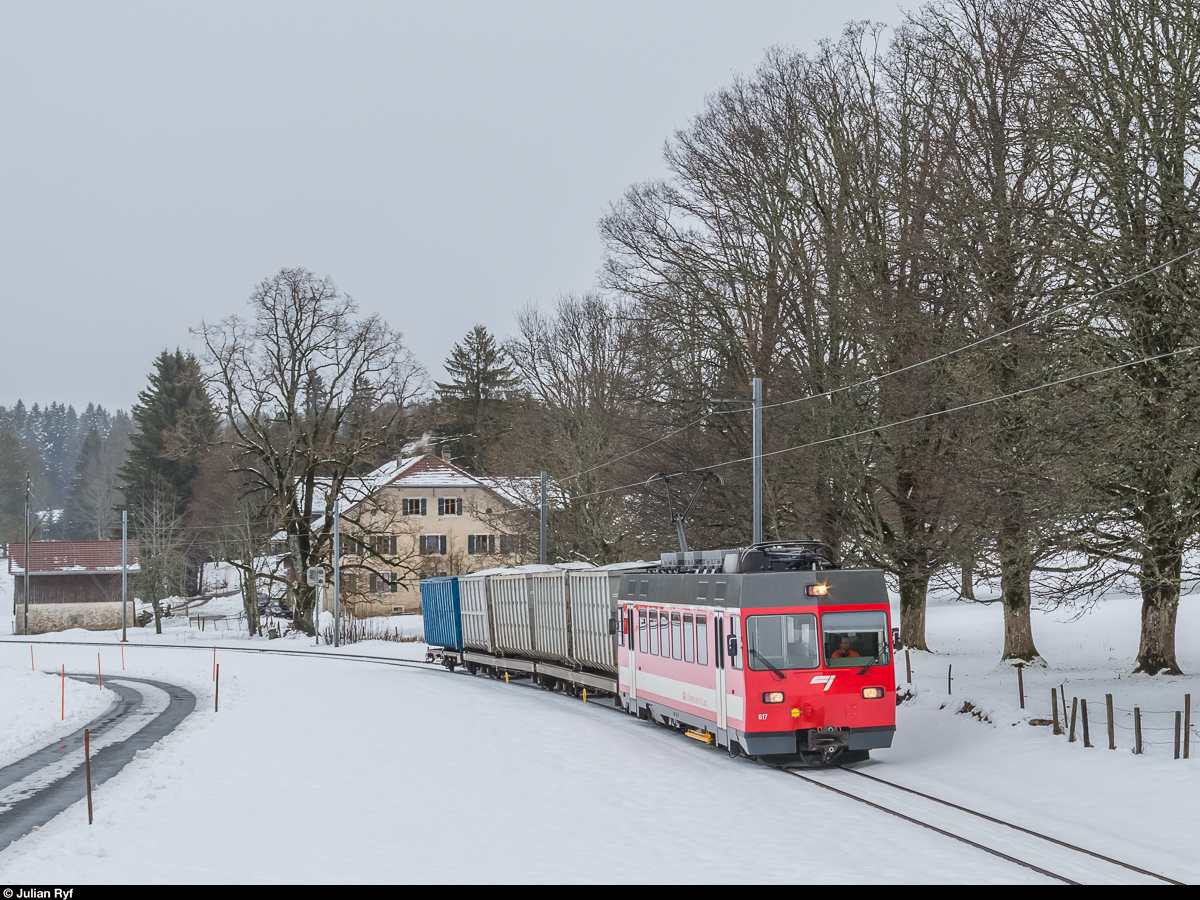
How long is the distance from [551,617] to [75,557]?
64553 millimetres

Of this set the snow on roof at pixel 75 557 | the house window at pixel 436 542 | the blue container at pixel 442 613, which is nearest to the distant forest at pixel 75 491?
the snow on roof at pixel 75 557

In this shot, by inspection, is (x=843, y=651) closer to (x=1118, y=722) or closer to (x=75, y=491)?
(x=1118, y=722)

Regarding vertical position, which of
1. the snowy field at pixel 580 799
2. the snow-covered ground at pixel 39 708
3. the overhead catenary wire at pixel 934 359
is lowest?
the snow-covered ground at pixel 39 708

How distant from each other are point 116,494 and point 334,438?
353 feet

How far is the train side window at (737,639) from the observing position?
60.5ft

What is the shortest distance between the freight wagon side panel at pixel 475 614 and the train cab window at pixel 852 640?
21175mm

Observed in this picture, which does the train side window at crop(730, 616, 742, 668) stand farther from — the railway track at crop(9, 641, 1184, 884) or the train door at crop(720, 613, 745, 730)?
the railway track at crop(9, 641, 1184, 884)

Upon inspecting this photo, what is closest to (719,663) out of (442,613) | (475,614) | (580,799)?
(580,799)

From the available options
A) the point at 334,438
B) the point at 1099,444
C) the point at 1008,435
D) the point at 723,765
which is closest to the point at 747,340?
the point at 1008,435

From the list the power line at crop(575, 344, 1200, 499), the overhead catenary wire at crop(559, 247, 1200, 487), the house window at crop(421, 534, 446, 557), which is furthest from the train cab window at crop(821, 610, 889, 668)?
the house window at crop(421, 534, 446, 557)

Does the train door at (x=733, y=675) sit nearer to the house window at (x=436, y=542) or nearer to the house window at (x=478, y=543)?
the house window at (x=478, y=543)

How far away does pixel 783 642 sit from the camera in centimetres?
1834

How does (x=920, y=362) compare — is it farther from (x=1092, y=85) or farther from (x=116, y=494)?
(x=116, y=494)

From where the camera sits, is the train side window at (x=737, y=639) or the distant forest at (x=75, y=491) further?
the distant forest at (x=75, y=491)
